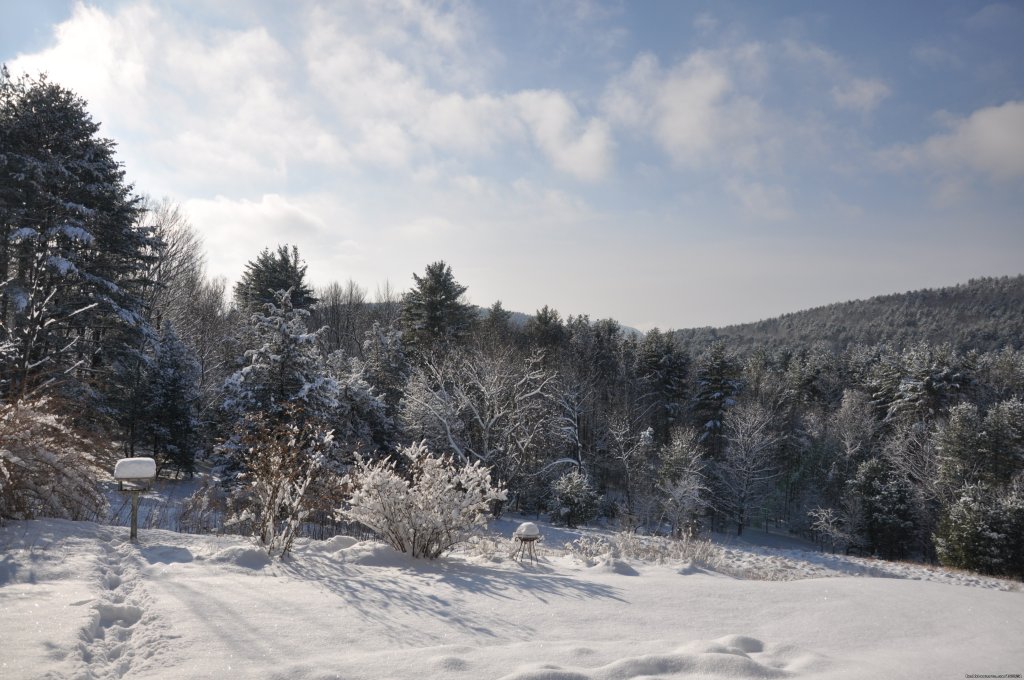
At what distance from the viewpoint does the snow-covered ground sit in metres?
3.02

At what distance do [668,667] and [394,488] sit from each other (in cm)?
390

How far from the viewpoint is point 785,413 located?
3622 cm

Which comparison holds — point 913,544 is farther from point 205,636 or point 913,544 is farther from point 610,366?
point 205,636

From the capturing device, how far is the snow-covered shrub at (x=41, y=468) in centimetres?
580

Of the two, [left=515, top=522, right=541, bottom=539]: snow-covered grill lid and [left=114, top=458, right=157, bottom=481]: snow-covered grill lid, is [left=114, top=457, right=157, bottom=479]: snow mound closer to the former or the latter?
[left=114, top=458, right=157, bottom=481]: snow-covered grill lid

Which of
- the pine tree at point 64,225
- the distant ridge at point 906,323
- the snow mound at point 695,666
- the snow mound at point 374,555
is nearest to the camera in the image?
the snow mound at point 695,666

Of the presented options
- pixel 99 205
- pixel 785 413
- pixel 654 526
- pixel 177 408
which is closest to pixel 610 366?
pixel 785 413

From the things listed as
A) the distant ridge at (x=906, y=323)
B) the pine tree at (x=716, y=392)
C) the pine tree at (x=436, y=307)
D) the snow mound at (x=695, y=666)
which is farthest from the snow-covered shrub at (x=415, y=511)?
the distant ridge at (x=906, y=323)

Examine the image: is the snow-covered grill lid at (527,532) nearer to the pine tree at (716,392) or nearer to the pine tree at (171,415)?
the pine tree at (171,415)

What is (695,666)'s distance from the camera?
3082 mm

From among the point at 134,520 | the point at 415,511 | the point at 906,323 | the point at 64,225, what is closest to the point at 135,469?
the point at 134,520

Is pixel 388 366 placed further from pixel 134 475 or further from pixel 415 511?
pixel 415 511

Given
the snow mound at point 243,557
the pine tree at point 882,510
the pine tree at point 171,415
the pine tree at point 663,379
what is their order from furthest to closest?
the pine tree at point 663,379
the pine tree at point 882,510
the pine tree at point 171,415
the snow mound at point 243,557

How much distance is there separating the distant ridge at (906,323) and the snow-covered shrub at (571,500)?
40.5 metres
